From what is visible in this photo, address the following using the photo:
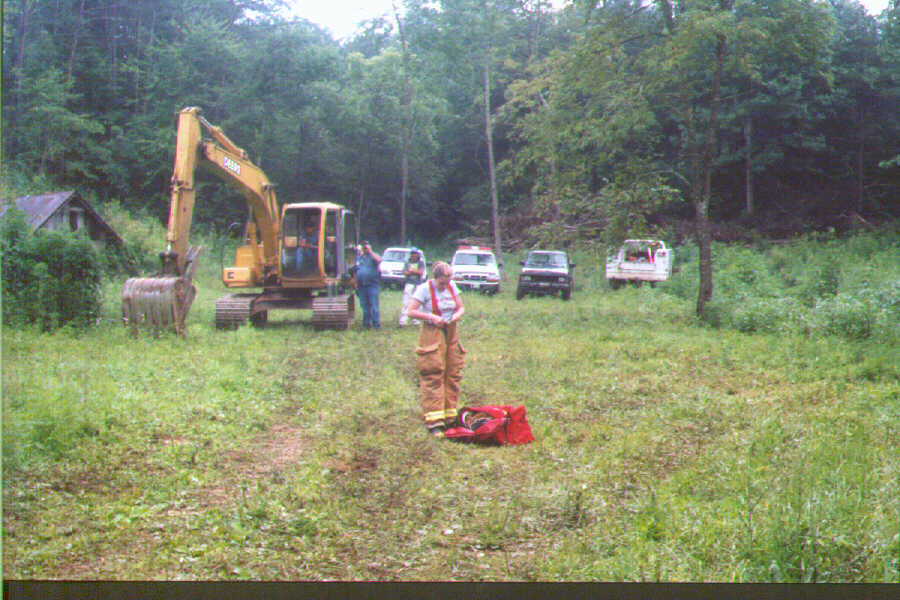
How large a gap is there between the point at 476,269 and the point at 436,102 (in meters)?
1.50

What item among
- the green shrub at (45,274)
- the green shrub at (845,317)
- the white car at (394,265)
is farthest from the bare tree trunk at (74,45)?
the green shrub at (845,317)

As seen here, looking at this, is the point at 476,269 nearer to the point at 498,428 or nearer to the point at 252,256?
the point at 498,428

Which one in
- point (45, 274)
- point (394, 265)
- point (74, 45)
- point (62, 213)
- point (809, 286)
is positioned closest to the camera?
point (74, 45)

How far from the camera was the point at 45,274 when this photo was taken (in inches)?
231

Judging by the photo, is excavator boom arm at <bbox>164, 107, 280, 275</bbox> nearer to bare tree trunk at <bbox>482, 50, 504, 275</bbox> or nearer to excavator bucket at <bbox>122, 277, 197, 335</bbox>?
excavator bucket at <bbox>122, 277, 197, 335</bbox>

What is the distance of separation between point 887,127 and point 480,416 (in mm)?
3099

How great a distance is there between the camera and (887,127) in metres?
4.68

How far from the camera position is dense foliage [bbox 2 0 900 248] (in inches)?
185

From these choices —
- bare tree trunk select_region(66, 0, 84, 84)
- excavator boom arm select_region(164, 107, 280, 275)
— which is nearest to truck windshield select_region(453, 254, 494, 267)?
excavator boom arm select_region(164, 107, 280, 275)

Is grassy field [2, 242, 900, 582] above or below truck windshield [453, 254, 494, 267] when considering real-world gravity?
below

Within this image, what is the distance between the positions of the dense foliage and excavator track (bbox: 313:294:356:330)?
3.19 m

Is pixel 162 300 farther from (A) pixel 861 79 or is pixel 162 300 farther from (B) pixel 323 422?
(A) pixel 861 79

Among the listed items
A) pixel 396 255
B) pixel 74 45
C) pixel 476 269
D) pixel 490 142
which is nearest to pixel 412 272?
pixel 396 255

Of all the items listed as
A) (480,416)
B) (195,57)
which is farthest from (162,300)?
(480,416)
